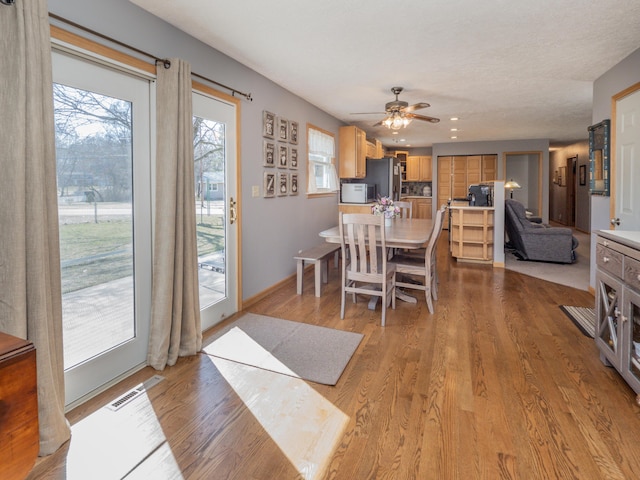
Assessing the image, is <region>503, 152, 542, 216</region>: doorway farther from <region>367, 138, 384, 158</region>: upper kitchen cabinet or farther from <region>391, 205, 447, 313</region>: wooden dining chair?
<region>391, 205, 447, 313</region>: wooden dining chair

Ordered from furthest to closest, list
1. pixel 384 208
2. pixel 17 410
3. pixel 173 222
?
pixel 384 208 < pixel 173 222 < pixel 17 410

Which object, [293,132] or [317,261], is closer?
[317,261]

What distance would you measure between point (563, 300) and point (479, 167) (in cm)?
585

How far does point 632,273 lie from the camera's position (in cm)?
205

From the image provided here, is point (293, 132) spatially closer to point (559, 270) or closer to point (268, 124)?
point (268, 124)

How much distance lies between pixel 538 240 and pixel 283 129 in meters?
4.36

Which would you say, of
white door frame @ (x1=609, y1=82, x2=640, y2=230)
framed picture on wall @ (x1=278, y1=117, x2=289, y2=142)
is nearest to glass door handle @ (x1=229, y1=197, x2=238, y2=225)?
framed picture on wall @ (x1=278, y1=117, x2=289, y2=142)

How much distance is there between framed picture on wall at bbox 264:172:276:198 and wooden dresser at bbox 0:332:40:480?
3.14m

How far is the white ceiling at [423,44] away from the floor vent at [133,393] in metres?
2.36

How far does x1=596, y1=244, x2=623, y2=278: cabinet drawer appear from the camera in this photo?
87.2 inches

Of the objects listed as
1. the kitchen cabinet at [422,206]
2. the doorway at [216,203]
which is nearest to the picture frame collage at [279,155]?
the doorway at [216,203]

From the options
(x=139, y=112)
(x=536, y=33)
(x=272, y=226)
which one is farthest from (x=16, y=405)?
(x=536, y=33)

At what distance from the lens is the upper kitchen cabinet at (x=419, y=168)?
10062 millimetres

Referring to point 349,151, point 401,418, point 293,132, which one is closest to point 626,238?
point 401,418
